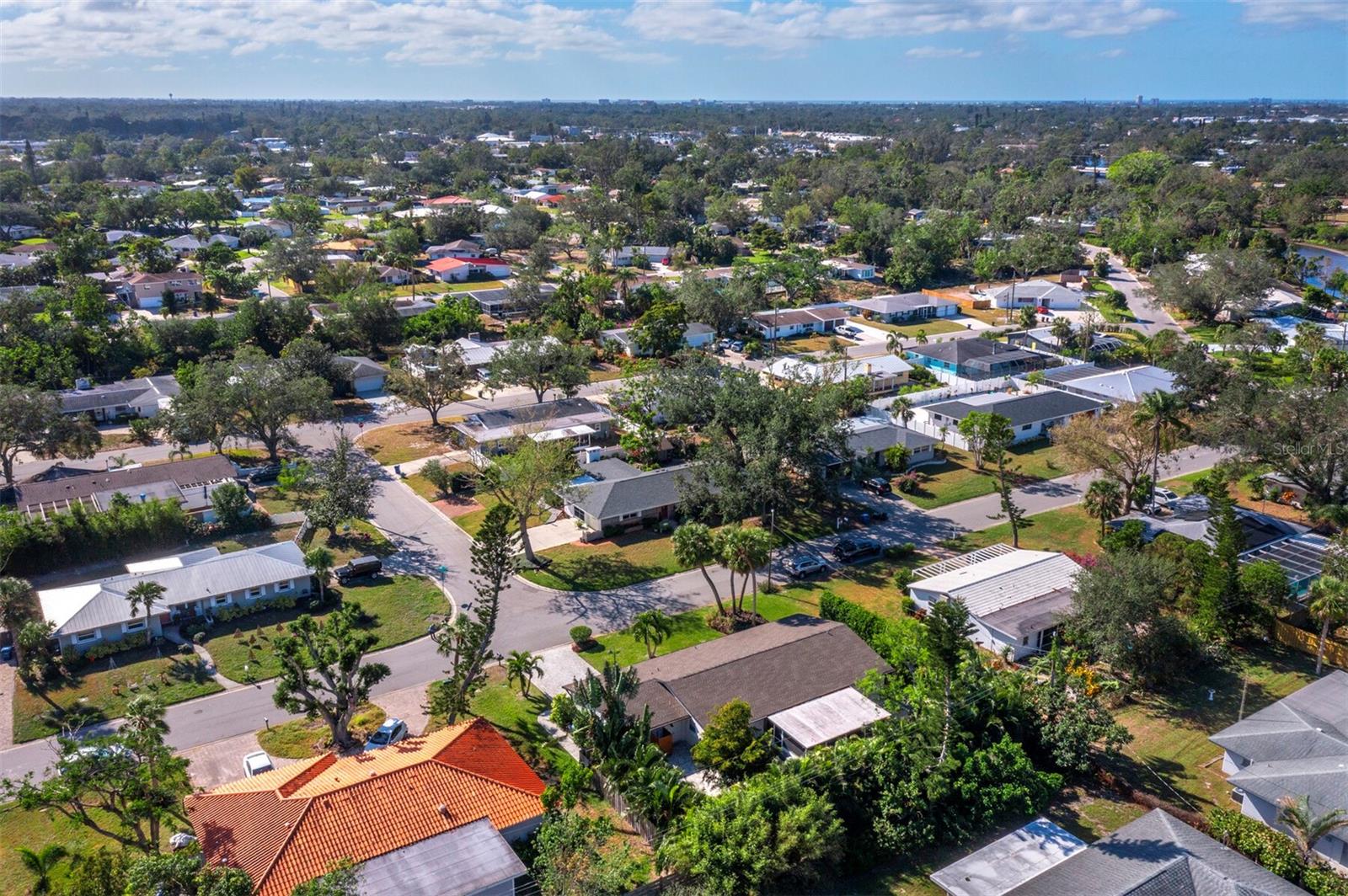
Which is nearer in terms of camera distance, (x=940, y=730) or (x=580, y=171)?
(x=940, y=730)

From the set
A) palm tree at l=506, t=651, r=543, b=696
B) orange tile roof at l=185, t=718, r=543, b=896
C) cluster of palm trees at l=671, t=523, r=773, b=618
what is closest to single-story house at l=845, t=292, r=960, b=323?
cluster of palm trees at l=671, t=523, r=773, b=618

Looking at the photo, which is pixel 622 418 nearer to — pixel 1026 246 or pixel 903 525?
pixel 903 525

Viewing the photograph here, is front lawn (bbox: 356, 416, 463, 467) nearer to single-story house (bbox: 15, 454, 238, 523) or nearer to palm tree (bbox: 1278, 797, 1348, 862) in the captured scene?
single-story house (bbox: 15, 454, 238, 523)

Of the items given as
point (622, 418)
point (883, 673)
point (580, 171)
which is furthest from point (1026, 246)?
point (580, 171)

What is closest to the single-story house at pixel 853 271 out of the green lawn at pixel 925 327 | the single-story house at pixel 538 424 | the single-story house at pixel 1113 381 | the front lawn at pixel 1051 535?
the green lawn at pixel 925 327

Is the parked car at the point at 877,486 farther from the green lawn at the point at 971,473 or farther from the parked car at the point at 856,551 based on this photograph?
the parked car at the point at 856,551

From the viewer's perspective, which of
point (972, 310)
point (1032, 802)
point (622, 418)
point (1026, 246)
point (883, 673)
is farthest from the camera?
point (1026, 246)
